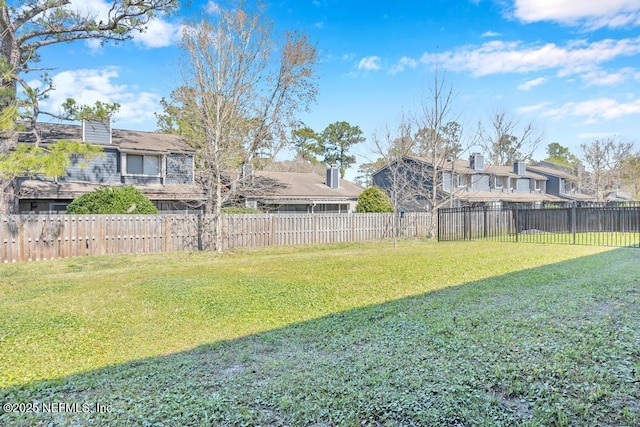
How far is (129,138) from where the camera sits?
20469mm

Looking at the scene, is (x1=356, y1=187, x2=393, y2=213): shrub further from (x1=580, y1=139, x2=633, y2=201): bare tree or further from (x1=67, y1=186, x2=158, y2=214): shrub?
(x1=580, y1=139, x2=633, y2=201): bare tree

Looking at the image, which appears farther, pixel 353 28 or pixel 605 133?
pixel 605 133

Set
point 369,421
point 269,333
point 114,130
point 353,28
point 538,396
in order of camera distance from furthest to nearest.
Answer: point 114,130 < point 353,28 < point 269,333 < point 538,396 < point 369,421

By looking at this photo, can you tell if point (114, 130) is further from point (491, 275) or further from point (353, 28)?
point (491, 275)

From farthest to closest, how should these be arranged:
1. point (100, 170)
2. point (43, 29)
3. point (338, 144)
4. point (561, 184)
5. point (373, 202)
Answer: point (338, 144)
point (561, 184)
point (373, 202)
point (100, 170)
point (43, 29)

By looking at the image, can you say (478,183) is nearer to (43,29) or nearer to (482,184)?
(482,184)

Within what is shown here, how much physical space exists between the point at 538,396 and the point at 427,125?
67.9 ft

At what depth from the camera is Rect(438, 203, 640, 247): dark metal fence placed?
49.8ft

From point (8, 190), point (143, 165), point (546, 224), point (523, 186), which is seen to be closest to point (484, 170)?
point (523, 186)

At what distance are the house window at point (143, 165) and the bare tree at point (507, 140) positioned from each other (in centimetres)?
2931

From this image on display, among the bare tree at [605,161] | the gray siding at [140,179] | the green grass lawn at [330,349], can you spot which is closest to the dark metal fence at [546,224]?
the green grass lawn at [330,349]


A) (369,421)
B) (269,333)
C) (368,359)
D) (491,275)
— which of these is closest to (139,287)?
(269,333)

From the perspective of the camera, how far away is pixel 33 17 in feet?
42.5

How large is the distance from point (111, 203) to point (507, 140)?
131ft
